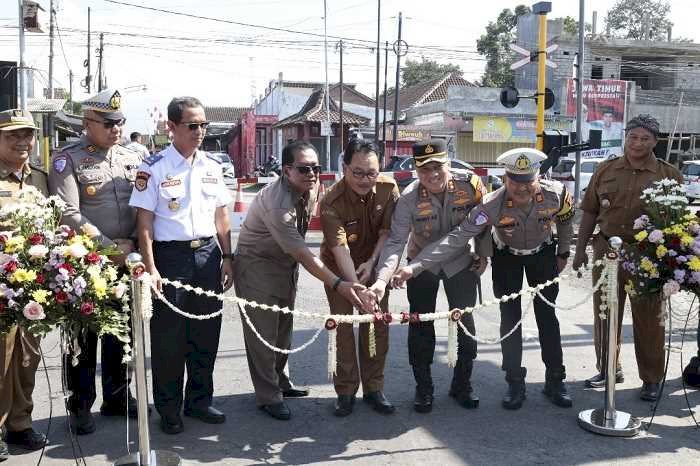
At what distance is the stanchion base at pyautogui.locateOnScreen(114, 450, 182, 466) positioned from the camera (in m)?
3.84

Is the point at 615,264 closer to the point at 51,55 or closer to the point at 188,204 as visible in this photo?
the point at 188,204

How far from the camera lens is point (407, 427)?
178 inches

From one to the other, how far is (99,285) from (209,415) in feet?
4.73

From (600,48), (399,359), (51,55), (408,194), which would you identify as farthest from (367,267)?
(600,48)

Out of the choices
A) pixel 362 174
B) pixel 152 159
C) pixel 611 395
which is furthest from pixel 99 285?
pixel 611 395

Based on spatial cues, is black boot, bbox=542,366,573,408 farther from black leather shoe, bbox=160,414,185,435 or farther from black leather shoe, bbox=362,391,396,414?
black leather shoe, bbox=160,414,185,435

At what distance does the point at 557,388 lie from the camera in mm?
4938

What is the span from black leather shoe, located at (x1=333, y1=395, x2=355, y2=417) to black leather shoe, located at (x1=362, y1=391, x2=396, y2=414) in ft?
0.49

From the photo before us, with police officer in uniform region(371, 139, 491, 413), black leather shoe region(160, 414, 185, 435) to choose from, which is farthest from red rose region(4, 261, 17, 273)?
police officer in uniform region(371, 139, 491, 413)

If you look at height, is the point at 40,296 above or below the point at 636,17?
below

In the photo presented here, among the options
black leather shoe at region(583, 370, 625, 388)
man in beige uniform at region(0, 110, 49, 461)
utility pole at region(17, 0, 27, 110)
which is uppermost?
utility pole at region(17, 0, 27, 110)

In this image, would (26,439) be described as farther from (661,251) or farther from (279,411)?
(661,251)

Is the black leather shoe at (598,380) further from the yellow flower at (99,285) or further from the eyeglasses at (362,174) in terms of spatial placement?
the yellow flower at (99,285)

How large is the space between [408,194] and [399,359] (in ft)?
5.89
